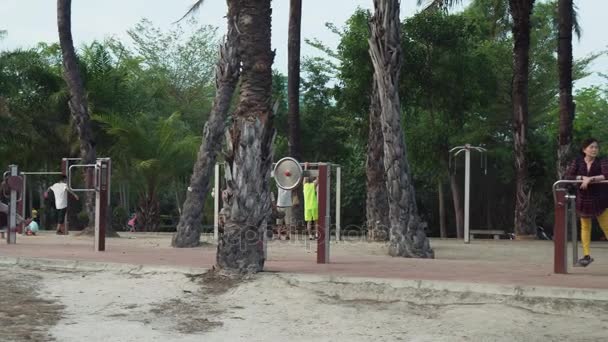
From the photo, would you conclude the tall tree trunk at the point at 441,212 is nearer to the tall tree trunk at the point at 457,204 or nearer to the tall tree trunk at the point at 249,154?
the tall tree trunk at the point at 457,204

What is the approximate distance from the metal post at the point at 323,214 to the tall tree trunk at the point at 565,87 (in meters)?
11.8

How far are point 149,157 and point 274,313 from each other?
24.3 meters

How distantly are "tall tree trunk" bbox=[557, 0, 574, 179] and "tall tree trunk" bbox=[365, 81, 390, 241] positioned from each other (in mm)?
5610

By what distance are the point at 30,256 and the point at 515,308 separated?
7.61m

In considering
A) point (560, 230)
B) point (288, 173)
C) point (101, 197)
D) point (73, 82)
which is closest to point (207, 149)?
point (101, 197)

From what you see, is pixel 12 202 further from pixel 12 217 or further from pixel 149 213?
pixel 149 213

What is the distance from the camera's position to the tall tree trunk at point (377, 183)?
19.5m

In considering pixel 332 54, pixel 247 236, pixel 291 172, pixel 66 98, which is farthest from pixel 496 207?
pixel 247 236

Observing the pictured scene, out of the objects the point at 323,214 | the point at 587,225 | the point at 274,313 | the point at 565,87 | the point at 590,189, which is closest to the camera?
the point at 274,313

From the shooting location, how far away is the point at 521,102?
78.1 ft

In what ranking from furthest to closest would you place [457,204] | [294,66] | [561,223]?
[457,204] < [294,66] < [561,223]

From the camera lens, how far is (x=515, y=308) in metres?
8.19

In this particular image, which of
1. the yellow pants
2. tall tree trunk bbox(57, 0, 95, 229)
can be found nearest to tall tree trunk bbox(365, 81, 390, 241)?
tall tree trunk bbox(57, 0, 95, 229)

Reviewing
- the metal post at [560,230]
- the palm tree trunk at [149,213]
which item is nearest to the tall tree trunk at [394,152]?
the metal post at [560,230]
